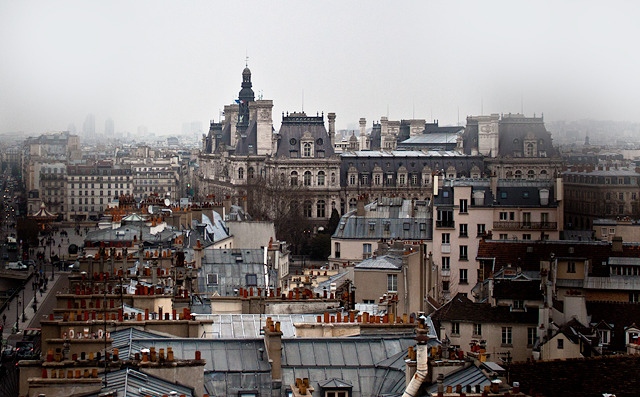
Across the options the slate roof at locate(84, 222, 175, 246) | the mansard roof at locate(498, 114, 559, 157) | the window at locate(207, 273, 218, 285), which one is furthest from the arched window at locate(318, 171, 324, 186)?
the window at locate(207, 273, 218, 285)

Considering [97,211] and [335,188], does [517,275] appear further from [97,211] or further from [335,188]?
[97,211]

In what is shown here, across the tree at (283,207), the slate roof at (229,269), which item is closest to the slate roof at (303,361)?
the slate roof at (229,269)

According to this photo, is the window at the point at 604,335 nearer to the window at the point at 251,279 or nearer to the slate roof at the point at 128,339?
the window at the point at 251,279

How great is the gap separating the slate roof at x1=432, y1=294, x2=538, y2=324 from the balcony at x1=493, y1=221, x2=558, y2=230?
16.1 metres

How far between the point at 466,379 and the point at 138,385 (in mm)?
3260

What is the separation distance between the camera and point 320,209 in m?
86.4

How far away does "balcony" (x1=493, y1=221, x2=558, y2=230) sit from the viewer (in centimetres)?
4316

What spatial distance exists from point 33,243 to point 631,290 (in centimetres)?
5235

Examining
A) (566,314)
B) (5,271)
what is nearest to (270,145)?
(5,271)

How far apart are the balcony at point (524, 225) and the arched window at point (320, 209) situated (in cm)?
4303

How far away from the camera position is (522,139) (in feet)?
285

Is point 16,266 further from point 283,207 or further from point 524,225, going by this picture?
point 524,225

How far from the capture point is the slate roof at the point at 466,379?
13.2 m

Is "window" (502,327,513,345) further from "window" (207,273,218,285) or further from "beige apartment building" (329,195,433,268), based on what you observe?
"beige apartment building" (329,195,433,268)
